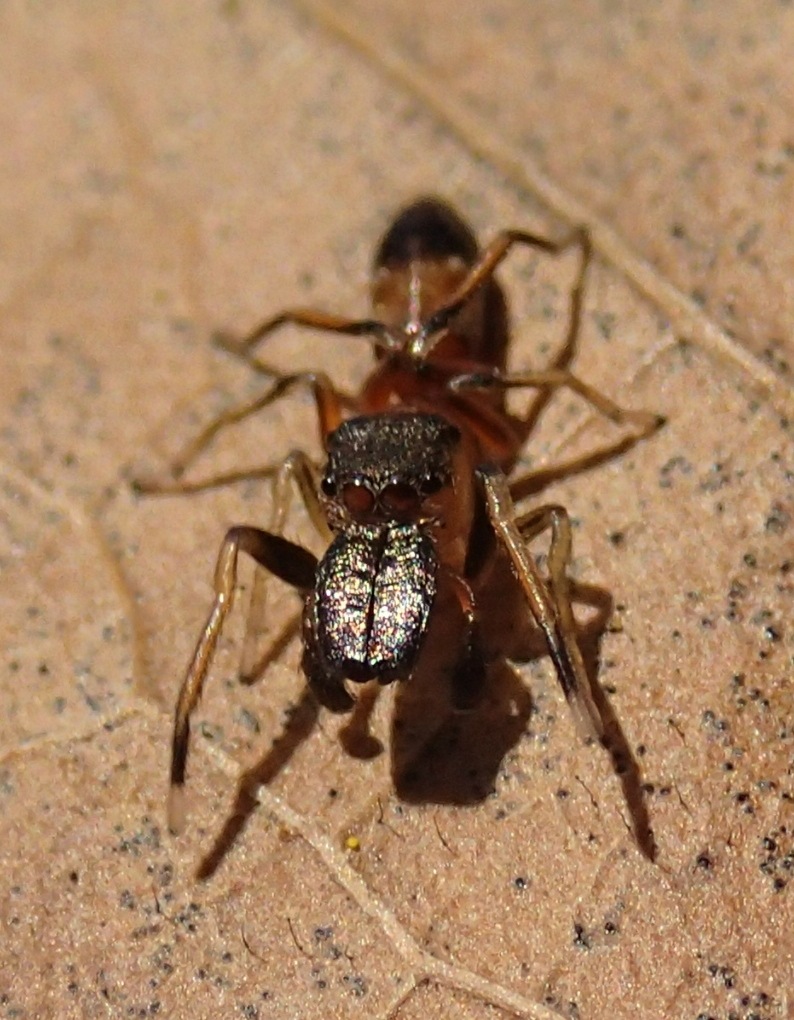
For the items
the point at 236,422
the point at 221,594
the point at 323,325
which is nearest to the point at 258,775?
the point at 221,594

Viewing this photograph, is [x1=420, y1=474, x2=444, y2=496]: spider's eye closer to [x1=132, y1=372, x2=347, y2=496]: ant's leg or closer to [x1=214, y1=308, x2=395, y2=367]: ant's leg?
[x1=132, y1=372, x2=347, y2=496]: ant's leg

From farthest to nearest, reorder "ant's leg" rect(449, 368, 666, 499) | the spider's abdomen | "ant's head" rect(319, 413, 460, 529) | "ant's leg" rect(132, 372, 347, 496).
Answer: "ant's leg" rect(132, 372, 347, 496) → "ant's leg" rect(449, 368, 666, 499) → "ant's head" rect(319, 413, 460, 529) → the spider's abdomen

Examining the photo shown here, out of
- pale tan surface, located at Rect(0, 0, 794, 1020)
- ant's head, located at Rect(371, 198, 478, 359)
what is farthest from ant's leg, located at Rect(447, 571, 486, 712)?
ant's head, located at Rect(371, 198, 478, 359)

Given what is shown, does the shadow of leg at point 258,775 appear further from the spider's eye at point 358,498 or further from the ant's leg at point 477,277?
the ant's leg at point 477,277

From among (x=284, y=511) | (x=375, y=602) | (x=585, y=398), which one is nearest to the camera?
(x=375, y=602)

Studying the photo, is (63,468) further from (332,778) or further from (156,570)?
(332,778)

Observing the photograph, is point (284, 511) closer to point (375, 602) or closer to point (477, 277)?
point (375, 602)

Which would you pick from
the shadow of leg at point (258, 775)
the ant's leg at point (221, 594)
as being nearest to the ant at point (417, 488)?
the ant's leg at point (221, 594)

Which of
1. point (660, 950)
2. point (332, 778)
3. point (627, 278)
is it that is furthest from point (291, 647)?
point (627, 278)
